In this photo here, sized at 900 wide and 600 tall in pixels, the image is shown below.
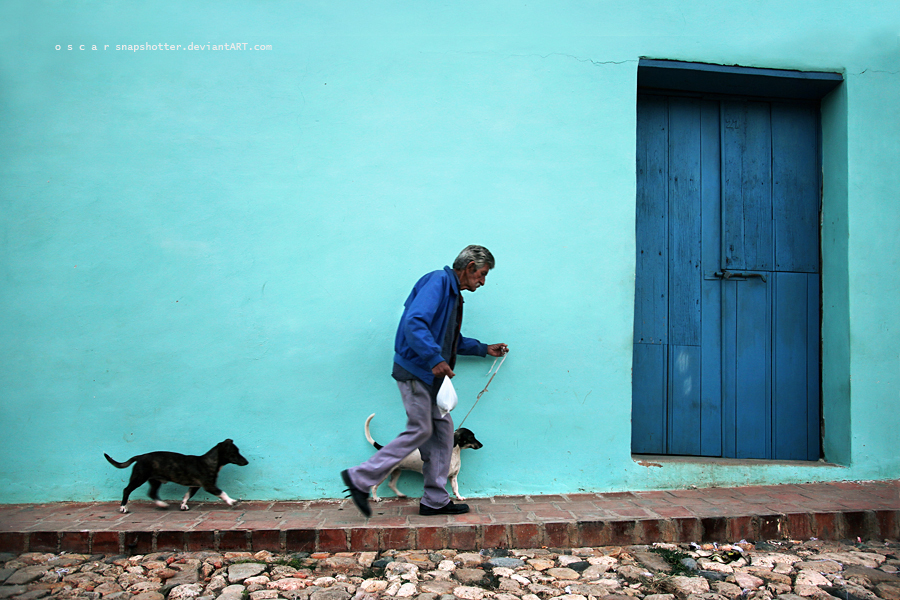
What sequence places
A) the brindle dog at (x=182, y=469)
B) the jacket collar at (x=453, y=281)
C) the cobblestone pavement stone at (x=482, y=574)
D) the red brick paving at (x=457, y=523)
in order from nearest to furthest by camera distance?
the cobblestone pavement stone at (x=482, y=574)
the red brick paving at (x=457, y=523)
the jacket collar at (x=453, y=281)
the brindle dog at (x=182, y=469)

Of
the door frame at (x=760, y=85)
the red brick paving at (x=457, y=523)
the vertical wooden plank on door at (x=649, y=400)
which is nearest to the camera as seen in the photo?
the red brick paving at (x=457, y=523)

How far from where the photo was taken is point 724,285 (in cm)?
454

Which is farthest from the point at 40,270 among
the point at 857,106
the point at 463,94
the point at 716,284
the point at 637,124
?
the point at 857,106

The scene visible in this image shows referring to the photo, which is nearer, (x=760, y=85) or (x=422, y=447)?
(x=422, y=447)

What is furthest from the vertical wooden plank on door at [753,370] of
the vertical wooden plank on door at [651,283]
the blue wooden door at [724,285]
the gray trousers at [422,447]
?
the gray trousers at [422,447]

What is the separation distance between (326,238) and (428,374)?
49.1 inches

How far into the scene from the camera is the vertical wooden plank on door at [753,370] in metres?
4.49

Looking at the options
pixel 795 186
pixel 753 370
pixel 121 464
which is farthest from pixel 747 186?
pixel 121 464

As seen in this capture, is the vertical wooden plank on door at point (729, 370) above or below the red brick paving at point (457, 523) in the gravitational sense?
above

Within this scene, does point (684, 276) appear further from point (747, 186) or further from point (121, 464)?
point (121, 464)

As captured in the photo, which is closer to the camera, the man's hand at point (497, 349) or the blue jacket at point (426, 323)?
the blue jacket at point (426, 323)

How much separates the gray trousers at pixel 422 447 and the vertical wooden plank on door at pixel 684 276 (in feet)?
5.98

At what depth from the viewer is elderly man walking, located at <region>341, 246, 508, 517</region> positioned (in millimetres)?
3322

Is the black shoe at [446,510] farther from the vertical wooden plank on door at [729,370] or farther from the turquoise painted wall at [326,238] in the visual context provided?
the vertical wooden plank on door at [729,370]
